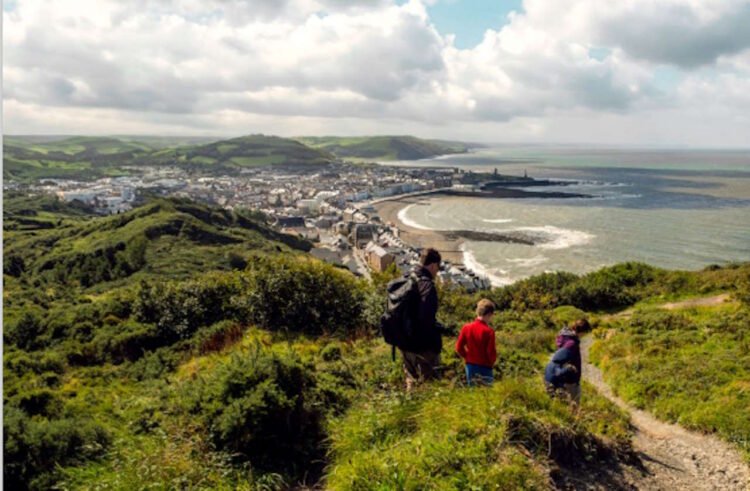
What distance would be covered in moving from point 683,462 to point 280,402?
14.8 ft

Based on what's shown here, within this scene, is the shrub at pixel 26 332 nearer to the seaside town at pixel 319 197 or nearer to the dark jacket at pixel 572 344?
the dark jacket at pixel 572 344

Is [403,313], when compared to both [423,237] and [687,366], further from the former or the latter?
[423,237]

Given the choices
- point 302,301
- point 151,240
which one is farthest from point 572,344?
point 151,240

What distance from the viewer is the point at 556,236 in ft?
194

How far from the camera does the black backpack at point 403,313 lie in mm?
5320

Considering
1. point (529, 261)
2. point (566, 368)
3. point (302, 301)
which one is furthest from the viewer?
point (529, 261)

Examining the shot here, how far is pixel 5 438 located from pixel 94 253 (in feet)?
158

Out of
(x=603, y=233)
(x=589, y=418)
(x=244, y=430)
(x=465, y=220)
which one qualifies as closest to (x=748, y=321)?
(x=589, y=418)

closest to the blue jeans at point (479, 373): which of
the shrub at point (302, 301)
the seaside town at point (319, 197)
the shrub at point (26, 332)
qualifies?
the shrub at point (302, 301)

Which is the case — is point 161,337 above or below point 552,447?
below

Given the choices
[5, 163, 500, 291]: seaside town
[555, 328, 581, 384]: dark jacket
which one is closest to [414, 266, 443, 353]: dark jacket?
[555, 328, 581, 384]: dark jacket

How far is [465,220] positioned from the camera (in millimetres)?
74750

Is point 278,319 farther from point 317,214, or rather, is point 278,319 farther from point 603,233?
point 317,214

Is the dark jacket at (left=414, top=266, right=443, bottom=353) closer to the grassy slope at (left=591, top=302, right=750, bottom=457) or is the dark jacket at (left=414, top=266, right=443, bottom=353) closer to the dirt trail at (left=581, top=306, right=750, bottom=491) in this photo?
the dirt trail at (left=581, top=306, right=750, bottom=491)
